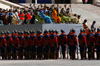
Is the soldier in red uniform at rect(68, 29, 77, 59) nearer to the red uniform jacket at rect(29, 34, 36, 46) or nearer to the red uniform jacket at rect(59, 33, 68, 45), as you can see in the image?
the red uniform jacket at rect(59, 33, 68, 45)

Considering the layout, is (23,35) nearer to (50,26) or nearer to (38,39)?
(38,39)

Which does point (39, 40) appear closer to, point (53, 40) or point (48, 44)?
point (48, 44)

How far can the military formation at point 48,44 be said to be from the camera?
20500 mm

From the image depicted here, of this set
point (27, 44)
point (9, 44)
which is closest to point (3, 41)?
point (9, 44)

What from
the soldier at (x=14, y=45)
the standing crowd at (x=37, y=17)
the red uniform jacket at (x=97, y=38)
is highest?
Answer: the standing crowd at (x=37, y=17)

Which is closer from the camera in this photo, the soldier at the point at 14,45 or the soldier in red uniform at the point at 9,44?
the soldier at the point at 14,45

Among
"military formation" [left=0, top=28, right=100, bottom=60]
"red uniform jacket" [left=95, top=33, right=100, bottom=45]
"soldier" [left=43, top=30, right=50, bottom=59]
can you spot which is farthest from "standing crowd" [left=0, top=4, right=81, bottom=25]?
"red uniform jacket" [left=95, top=33, right=100, bottom=45]

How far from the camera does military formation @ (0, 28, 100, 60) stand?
807 inches

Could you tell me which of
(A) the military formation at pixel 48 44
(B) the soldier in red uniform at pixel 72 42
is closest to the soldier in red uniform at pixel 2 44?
(A) the military formation at pixel 48 44

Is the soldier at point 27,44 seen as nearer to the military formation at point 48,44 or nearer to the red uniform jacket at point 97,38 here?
the military formation at point 48,44

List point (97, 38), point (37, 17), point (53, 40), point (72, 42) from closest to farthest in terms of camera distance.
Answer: point (97, 38)
point (72, 42)
point (53, 40)
point (37, 17)

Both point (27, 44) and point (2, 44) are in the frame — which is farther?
point (2, 44)

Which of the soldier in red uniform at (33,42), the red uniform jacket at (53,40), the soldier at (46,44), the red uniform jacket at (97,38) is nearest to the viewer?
the red uniform jacket at (97,38)

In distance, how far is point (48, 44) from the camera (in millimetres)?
21094
